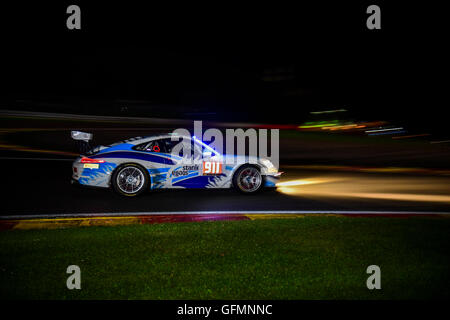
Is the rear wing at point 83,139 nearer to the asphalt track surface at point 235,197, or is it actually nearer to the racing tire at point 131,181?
the asphalt track surface at point 235,197

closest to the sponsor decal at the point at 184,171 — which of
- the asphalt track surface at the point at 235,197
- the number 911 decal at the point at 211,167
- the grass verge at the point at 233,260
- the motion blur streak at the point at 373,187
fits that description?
the number 911 decal at the point at 211,167

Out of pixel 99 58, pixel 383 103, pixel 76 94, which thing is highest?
pixel 99 58

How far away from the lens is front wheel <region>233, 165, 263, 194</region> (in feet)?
33.0

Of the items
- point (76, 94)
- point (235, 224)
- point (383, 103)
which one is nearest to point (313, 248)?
point (235, 224)

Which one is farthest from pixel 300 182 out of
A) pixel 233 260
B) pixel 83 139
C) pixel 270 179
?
pixel 233 260

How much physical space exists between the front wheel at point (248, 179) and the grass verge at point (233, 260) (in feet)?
7.86

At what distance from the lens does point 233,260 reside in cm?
575

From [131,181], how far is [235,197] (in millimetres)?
2107

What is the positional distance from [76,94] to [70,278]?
52.3m

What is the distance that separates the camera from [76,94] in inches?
2141

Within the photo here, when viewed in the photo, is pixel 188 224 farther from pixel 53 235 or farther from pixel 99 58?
pixel 99 58

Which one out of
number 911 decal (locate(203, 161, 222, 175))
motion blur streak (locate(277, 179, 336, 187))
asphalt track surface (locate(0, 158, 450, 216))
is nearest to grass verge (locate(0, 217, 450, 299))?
asphalt track surface (locate(0, 158, 450, 216))

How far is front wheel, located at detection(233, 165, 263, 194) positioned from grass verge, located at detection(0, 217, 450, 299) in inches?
94.3

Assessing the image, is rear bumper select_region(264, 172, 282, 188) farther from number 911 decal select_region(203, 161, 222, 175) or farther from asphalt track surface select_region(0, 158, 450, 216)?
number 911 decal select_region(203, 161, 222, 175)
